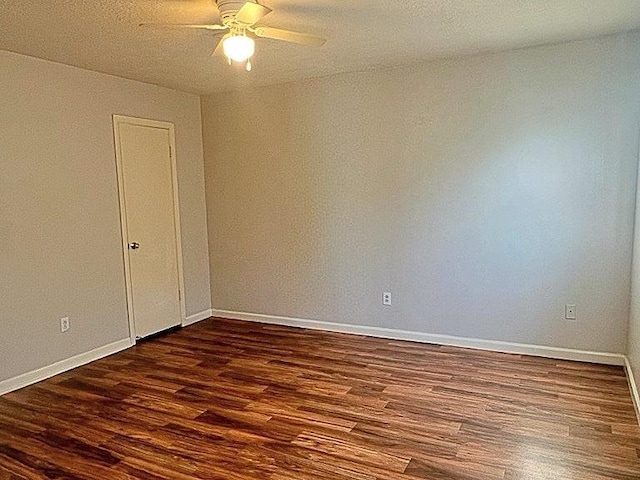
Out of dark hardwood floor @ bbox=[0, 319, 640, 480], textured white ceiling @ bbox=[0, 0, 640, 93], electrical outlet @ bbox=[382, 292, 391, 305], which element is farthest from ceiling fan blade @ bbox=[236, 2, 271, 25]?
electrical outlet @ bbox=[382, 292, 391, 305]

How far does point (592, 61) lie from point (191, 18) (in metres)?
2.86

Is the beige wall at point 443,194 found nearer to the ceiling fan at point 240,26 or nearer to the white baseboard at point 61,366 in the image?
the white baseboard at point 61,366

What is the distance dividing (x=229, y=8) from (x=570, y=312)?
3.29m

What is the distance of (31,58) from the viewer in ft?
11.8

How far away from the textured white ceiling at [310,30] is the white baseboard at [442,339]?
2.40 m

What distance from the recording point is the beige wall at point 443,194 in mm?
3580

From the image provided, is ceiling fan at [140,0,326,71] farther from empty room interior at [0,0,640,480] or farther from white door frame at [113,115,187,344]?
white door frame at [113,115,187,344]

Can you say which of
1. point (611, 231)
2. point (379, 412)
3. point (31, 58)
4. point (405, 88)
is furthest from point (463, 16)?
point (31, 58)

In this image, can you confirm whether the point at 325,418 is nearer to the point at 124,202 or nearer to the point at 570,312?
the point at 570,312

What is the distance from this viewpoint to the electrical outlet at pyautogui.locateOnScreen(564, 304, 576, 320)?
3746 mm

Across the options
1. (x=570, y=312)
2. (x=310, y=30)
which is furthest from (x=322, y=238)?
(x=570, y=312)

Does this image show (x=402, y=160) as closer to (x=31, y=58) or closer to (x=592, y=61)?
(x=592, y=61)

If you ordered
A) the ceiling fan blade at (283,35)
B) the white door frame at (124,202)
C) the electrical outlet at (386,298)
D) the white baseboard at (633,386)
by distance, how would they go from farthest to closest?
the electrical outlet at (386,298)
the white door frame at (124,202)
the white baseboard at (633,386)
the ceiling fan blade at (283,35)

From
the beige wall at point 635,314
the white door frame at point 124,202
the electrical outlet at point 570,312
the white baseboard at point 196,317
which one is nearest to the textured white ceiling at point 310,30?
the white door frame at point 124,202
